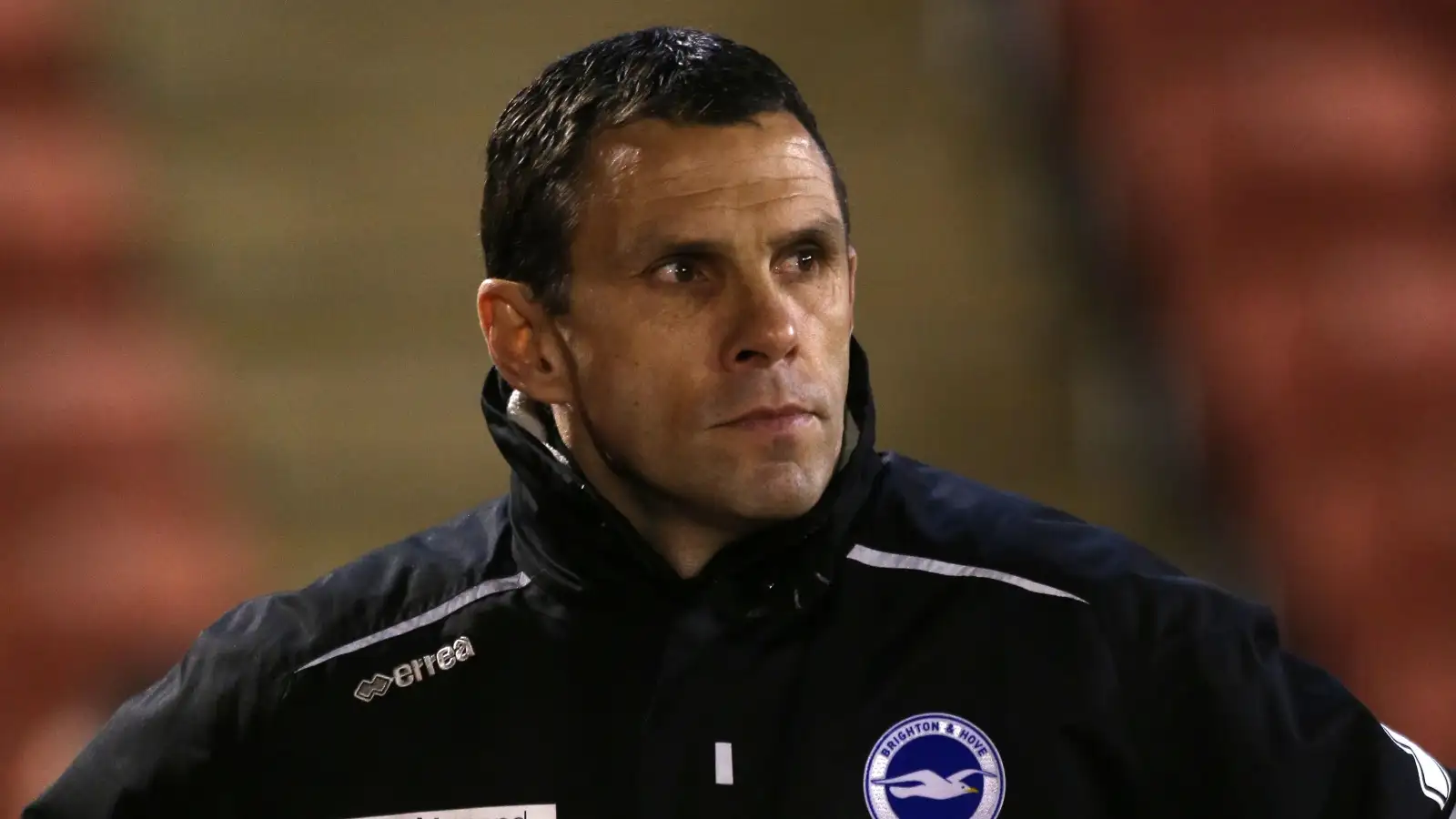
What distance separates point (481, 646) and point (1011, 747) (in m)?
0.52

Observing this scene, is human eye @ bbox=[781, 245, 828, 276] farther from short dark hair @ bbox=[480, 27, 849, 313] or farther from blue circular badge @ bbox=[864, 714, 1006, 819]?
blue circular badge @ bbox=[864, 714, 1006, 819]

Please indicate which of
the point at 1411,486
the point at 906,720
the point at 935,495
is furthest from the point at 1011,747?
the point at 1411,486

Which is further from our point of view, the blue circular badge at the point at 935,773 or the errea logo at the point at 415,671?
the errea logo at the point at 415,671

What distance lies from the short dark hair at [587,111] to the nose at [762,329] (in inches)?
6.9

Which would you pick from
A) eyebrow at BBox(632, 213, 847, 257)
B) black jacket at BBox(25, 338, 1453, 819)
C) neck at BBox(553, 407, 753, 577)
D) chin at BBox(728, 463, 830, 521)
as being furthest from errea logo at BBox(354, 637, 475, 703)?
eyebrow at BBox(632, 213, 847, 257)

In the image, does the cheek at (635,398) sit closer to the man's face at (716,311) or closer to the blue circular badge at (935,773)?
the man's face at (716,311)

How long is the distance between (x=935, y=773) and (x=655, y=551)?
34 centimetres

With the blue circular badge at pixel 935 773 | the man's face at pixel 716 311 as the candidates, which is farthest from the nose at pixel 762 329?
the blue circular badge at pixel 935 773

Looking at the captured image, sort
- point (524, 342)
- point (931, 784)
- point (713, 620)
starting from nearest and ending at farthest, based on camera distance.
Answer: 1. point (931, 784)
2. point (713, 620)
3. point (524, 342)

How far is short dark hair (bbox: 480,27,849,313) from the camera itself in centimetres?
186

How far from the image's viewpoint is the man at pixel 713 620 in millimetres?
1714

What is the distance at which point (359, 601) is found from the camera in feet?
6.47

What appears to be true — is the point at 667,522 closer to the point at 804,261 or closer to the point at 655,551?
the point at 655,551

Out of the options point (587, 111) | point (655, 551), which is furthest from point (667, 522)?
point (587, 111)
